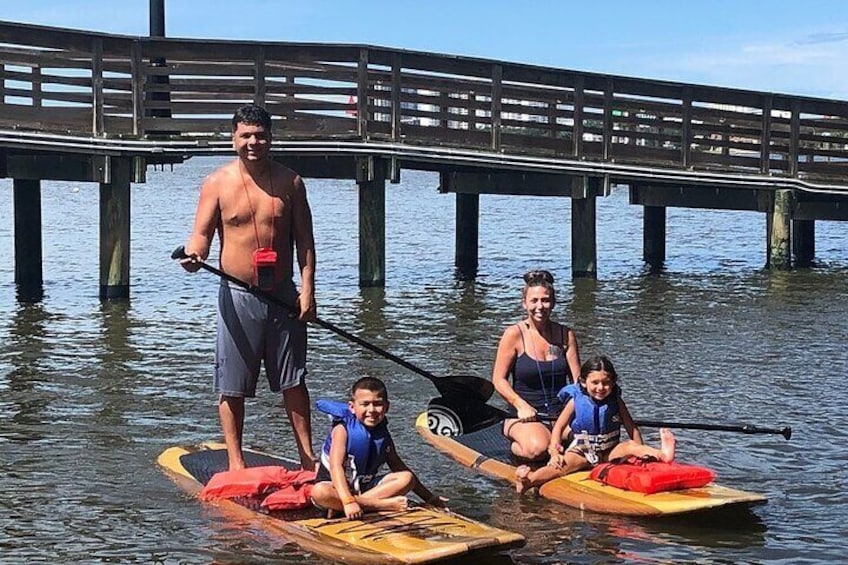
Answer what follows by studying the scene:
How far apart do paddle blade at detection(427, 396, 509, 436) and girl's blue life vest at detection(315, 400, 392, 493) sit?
7.09 ft

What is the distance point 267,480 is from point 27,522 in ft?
4.40

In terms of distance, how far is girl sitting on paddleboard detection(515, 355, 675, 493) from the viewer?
835 cm

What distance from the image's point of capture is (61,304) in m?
18.1

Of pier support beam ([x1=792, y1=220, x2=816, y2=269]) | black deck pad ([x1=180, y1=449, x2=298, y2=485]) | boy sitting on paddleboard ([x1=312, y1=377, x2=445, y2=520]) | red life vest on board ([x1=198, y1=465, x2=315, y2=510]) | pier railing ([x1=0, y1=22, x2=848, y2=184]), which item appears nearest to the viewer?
boy sitting on paddleboard ([x1=312, y1=377, x2=445, y2=520])

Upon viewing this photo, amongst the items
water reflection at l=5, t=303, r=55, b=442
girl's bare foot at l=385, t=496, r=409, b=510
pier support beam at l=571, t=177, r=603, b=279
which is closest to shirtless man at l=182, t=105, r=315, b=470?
girl's bare foot at l=385, t=496, r=409, b=510

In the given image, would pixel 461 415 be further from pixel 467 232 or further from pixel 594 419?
pixel 467 232

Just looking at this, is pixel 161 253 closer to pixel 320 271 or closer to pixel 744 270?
pixel 320 271

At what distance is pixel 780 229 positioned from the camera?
21.9 m

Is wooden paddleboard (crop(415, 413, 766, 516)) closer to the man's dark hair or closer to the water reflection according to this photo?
the man's dark hair

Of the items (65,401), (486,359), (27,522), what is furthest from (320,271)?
(27,522)

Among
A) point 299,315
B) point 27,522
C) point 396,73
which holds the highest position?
point 396,73

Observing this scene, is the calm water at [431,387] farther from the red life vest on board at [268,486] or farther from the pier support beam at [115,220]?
the pier support beam at [115,220]

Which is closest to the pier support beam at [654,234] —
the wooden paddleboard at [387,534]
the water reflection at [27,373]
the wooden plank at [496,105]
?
the wooden plank at [496,105]

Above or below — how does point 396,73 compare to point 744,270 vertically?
above
